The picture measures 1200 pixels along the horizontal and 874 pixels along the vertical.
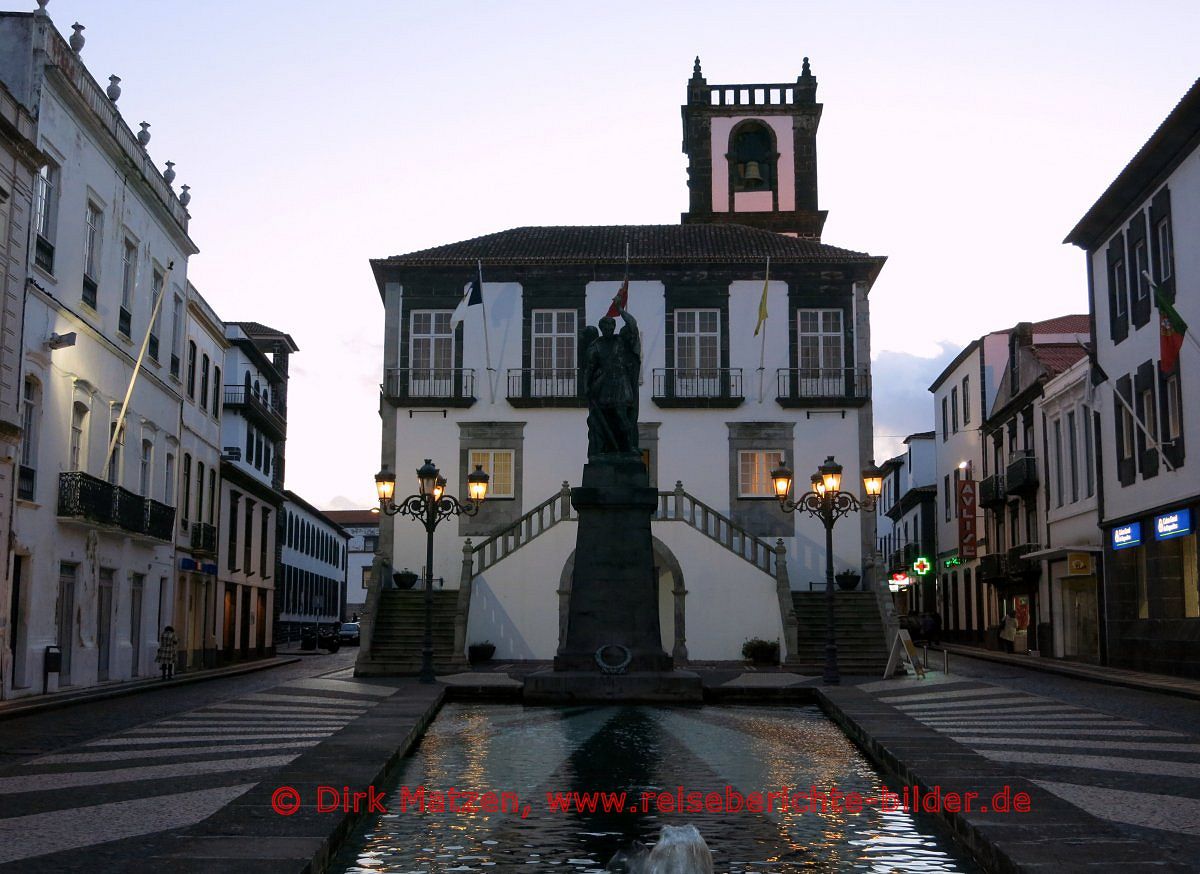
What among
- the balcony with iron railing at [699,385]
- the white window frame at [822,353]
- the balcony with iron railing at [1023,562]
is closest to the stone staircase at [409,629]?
the balcony with iron railing at [699,385]

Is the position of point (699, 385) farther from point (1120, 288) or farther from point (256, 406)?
point (256, 406)

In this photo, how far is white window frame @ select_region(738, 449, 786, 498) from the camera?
38375 mm

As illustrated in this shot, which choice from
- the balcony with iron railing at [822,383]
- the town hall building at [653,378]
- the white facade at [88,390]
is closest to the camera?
the white facade at [88,390]

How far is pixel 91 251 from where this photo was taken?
27562 millimetres

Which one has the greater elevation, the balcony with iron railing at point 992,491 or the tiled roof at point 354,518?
the tiled roof at point 354,518

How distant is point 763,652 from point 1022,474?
16457 mm

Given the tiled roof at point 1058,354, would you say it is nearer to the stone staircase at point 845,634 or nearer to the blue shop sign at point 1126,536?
the blue shop sign at point 1126,536

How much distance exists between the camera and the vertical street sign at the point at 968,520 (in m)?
51.4

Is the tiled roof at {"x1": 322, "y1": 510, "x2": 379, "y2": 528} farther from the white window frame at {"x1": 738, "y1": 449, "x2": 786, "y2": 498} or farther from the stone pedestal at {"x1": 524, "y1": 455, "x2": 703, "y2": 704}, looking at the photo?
the stone pedestal at {"x1": 524, "y1": 455, "x2": 703, "y2": 704}

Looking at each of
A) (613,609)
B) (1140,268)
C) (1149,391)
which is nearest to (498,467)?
(1149,391)

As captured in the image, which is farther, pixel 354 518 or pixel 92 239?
pixel 354 518

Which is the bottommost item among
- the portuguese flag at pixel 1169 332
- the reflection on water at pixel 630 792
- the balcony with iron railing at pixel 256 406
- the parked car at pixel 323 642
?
the parked car at pixel 323 642

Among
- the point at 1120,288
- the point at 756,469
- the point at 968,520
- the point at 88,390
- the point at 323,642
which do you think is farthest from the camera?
the point at 323,642

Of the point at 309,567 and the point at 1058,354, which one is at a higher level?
the point at 1058,354
